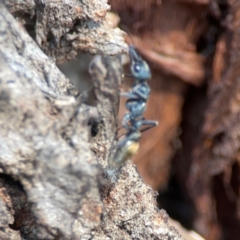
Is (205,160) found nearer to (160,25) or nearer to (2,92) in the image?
(160,25)

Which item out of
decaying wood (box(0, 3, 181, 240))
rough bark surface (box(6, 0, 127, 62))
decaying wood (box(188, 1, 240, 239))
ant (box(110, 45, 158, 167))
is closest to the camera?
decaying wood (box(0, 3, 181, 240))

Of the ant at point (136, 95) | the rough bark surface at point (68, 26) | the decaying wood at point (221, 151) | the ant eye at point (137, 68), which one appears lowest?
the decaying wood at point (221, 151)

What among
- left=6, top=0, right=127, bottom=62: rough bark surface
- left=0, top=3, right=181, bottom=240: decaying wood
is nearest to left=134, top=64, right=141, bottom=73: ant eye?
left=6, top=0, right=127, bottom=62: rough bark surface

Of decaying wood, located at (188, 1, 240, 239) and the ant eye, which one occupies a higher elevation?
the ant eye

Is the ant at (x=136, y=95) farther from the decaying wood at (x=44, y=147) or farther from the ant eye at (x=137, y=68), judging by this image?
the decaying wood at (x=44, y=147)

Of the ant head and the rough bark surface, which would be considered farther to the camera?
the ant head

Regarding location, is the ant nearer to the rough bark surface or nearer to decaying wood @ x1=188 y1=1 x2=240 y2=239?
the rough bark surface

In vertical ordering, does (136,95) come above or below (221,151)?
above

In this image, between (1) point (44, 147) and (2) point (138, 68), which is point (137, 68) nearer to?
(2) point (138, 68)

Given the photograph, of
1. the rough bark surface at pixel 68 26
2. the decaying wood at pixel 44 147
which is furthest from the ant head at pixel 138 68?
the decaying wood at pixel 44 147

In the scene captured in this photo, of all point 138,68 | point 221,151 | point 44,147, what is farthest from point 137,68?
point 221,151

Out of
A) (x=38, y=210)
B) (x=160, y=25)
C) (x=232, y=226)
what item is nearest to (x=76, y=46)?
(x=38, y=210)
